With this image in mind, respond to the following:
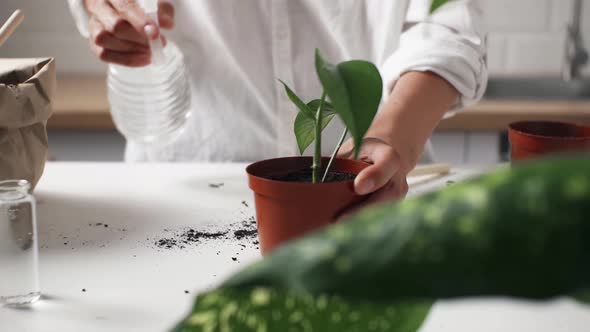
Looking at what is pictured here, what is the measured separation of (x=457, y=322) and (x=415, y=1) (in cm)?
68

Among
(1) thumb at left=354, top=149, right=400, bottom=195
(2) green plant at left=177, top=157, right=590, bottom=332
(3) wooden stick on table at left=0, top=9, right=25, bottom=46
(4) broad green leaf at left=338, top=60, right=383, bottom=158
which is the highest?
(3) wooden stick on table at left=0, top=9, right=25, bottom=46

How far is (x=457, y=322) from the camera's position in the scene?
0.53 metres

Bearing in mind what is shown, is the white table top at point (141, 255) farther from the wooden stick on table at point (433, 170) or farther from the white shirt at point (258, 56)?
the white shirt at point (258, 56)

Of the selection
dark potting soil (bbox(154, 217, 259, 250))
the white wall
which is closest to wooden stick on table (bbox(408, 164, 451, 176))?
dark potting soil (bbox(154, 217, 259, 250))

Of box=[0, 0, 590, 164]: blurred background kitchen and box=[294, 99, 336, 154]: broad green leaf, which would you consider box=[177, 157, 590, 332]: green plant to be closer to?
box=[294, 99, 336, 154]: broad green leaf

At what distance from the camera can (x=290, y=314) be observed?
0.77ft

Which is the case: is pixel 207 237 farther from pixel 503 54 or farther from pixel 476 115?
pixel 503 54

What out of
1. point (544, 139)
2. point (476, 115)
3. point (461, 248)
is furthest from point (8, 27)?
point (476, 115)

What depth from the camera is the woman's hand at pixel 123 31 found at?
914 mm

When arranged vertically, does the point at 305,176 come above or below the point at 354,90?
below

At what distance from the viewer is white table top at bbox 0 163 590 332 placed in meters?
0.54

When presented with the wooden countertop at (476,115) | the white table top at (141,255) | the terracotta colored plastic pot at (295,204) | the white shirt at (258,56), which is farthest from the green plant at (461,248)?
the wooden countertop at (476,115)

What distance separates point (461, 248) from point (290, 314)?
0.37 feet

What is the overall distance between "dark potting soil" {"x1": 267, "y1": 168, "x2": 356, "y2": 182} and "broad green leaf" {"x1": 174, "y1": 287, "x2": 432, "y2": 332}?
305 millimetres
